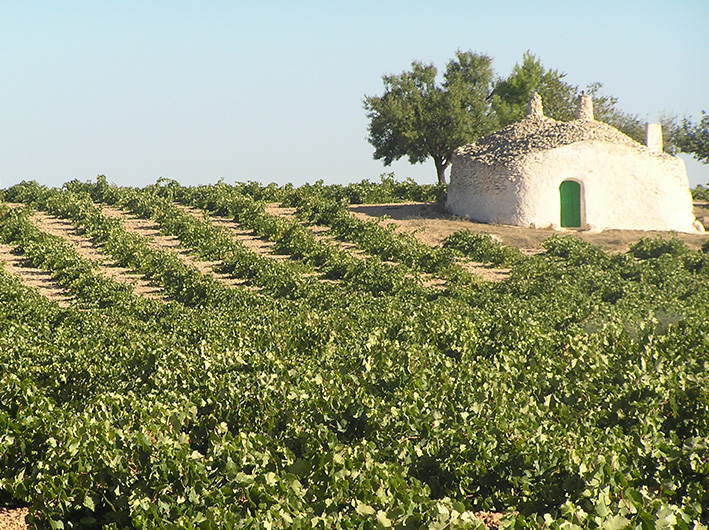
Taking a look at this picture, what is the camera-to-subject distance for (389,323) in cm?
1255

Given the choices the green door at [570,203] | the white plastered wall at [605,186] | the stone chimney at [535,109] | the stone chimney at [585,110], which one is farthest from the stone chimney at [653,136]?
the green door at [570,203]

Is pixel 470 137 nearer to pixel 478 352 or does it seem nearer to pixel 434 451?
pixel 478 352

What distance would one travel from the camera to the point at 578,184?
25.8m

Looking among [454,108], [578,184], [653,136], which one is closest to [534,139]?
[578,184]

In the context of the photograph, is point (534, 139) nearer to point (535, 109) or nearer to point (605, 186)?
point (605, 186)

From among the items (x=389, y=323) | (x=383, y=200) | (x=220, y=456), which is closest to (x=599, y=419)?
(x=220, y=456)

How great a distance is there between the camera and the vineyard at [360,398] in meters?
5.84

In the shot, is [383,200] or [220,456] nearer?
[220,456]

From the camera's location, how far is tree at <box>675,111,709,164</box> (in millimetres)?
43781

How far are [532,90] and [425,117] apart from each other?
8.36 meters

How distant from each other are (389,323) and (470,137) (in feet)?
98.5

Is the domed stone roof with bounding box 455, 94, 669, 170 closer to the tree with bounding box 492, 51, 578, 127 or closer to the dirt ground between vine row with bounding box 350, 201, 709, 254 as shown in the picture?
the dirt ground between vine row with bounding box 350, 201, 709, 254

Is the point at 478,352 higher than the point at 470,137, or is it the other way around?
the point at 470,137

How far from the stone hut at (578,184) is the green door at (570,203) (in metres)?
0.03
